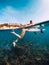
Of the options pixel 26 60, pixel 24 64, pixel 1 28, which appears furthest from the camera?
pixel 1 28

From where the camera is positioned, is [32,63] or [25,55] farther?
[25,55]

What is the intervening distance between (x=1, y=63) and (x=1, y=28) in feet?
227

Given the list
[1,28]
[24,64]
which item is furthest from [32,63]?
[1,28]

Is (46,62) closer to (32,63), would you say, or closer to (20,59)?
(32,63)

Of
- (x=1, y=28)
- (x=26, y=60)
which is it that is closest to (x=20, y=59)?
(x=26, y=60)

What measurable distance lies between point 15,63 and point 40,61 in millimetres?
2668

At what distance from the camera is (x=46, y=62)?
70.9 feet

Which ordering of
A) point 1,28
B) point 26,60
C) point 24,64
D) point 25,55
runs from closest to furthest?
point 24,64 < point 26,60 < point 25,55 < point 1,28

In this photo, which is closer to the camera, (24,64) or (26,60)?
(24,64)

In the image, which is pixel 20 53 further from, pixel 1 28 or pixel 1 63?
pixel 1 28

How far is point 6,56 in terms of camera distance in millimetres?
25812

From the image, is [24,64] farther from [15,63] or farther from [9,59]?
[9,59]

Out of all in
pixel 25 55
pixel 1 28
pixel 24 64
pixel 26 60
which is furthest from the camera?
pixel 1 28

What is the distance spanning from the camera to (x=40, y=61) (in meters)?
22.0
